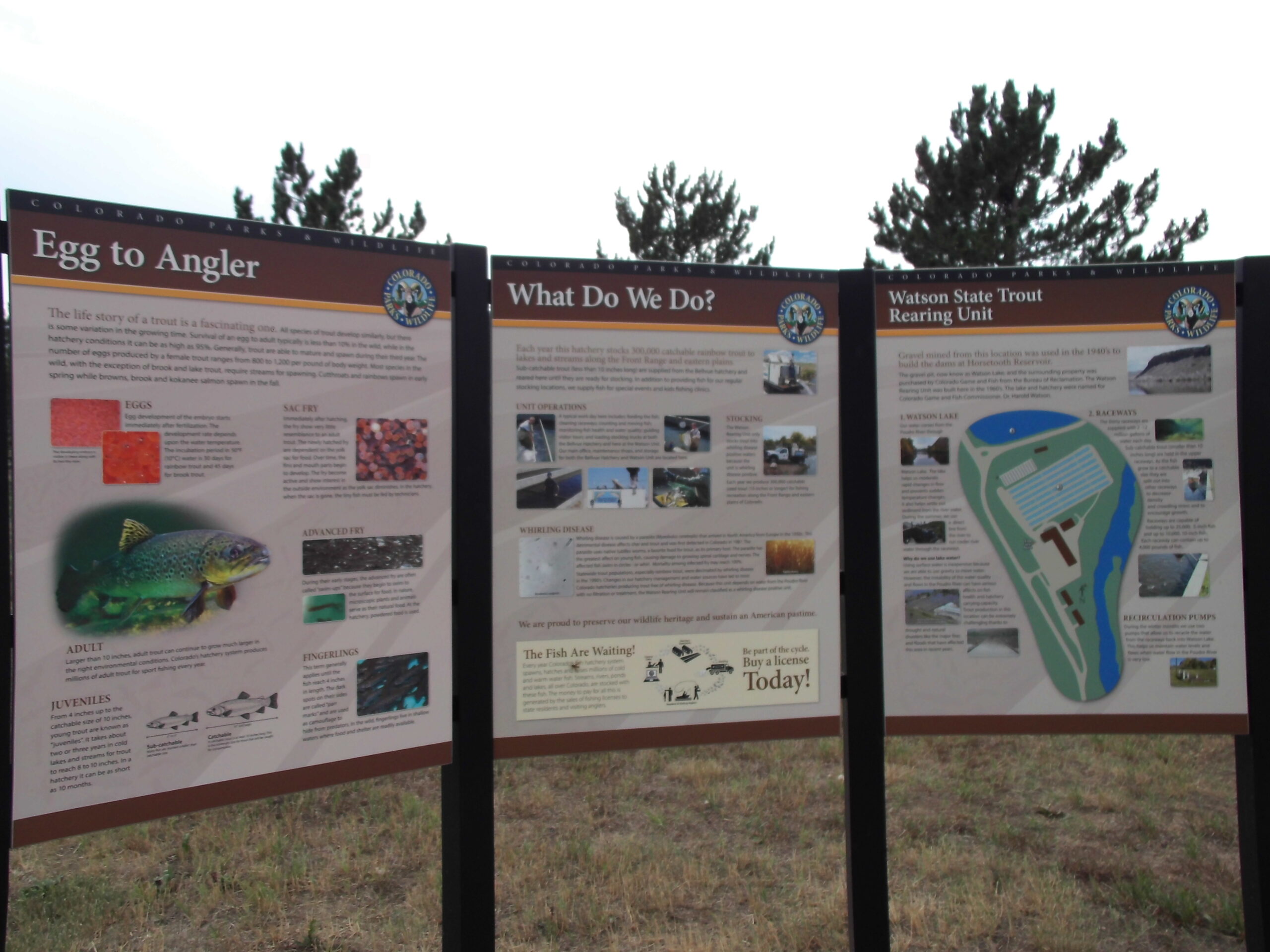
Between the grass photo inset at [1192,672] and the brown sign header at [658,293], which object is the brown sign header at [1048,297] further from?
the grass photo inset at [1192,672]

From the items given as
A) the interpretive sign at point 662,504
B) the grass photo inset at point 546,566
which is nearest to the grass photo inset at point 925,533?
the interpretive sign at point 662,504

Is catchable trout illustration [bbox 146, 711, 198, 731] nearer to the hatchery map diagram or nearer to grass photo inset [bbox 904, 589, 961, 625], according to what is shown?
grass photo inset [bbox 904, 589, 961, 625]

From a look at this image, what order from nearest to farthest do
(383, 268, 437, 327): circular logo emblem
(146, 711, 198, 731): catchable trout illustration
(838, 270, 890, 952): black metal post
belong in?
(146, 711, 198, 731): catchable trout illustration
(383, 268, 437, 327): circular logo emblem
(838, 270, 890, 952): black metal post

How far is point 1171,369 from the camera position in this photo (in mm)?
3000

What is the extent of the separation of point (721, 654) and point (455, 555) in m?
0.94

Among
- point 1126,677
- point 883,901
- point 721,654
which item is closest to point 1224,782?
point 1126,677

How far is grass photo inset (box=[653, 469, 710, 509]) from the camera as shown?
2.79 metres

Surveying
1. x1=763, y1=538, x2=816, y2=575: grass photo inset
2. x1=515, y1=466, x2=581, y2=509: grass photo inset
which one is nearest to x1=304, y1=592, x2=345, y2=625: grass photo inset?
x1=515, y1=466, x2=581, y2=509: grass photo inset

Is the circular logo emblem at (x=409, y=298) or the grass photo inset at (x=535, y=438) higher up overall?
the circular logo emblem at (x=409, y=298)

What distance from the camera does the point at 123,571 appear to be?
2219mm

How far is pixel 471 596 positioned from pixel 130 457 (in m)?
1.01

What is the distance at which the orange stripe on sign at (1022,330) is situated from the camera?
9.79ft

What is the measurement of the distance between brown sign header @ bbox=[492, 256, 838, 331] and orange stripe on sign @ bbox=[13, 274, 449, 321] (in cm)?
27

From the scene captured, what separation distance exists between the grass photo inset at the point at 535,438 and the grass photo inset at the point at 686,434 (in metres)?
0.37
